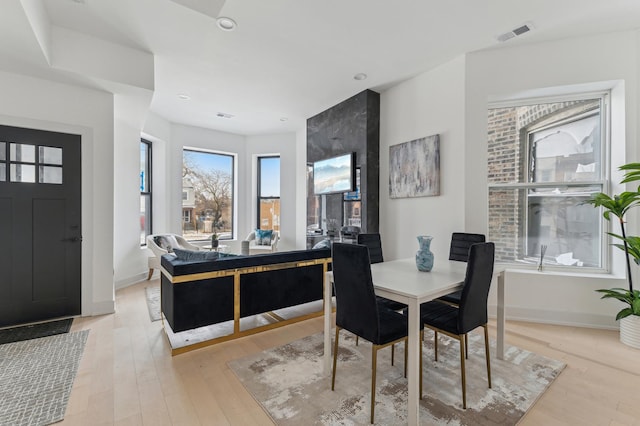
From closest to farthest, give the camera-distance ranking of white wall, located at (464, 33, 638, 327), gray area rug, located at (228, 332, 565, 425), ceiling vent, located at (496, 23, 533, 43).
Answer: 1. gray area rug, located at (228, 332, 565, 425)
2. ceiling vent, located at (496, 23, 533, 43)
3. white wall, located at (464, 33, 638, 327)

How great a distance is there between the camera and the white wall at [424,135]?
137 inches

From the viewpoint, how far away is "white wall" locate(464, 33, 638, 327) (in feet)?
9.78

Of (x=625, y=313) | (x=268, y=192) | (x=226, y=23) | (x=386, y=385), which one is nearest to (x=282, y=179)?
A: (x=268, y=192)

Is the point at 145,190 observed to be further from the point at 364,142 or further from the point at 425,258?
the point at 425,258

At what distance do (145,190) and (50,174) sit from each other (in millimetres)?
2551

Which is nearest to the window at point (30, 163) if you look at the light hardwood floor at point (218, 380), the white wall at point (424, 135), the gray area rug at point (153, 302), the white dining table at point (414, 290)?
the light hardwood floor at point (218, 380)

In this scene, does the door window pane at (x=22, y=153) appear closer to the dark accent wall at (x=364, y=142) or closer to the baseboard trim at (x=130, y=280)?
the baseboard trim at (x=130, y=280)

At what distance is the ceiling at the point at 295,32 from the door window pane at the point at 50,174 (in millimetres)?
988

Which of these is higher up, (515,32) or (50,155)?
(515,32)

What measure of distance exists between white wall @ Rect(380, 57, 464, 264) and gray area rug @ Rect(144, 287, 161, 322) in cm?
317

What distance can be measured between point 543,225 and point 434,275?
2.19 m

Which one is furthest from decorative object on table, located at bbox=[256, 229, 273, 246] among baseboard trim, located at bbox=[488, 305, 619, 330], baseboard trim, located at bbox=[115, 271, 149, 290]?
baseboard trim, located at bbox=[488, 305, 619, 330]

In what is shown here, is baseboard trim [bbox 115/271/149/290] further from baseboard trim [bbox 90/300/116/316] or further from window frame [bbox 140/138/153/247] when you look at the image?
baseboard trim [bbox 90/300/116/316]

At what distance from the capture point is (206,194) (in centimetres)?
673
